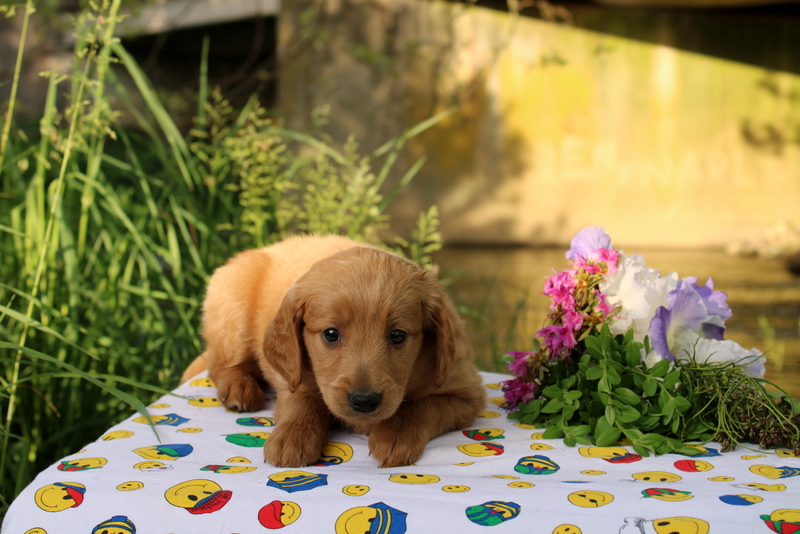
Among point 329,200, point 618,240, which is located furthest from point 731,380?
point 618,240

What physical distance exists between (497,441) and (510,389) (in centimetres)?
30

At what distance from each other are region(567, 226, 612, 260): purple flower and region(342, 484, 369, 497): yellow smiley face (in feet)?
3.47

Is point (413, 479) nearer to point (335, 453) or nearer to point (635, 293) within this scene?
point (335, 453)

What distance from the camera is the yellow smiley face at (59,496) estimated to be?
1.76 meters

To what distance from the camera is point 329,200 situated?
13.4 feet

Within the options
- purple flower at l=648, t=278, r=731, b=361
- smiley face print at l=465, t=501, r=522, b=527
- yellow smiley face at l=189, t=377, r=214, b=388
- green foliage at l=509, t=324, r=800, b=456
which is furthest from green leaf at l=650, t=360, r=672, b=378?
yellow smiley face at l=189, t=377, r=214, b=388

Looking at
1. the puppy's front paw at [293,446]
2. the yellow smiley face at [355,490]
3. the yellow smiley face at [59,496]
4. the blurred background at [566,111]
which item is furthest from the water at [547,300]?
the yellow smiley face at [59,496]

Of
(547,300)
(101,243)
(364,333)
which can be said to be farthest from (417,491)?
(547,300)

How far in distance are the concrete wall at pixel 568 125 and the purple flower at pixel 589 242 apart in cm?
666

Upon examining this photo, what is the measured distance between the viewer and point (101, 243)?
3613 millimetres

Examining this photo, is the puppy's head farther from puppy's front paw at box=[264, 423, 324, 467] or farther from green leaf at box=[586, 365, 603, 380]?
green leaf at box=[586, 365, 603, 380]

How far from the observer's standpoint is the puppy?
2057mm

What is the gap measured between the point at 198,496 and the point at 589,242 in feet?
4.67

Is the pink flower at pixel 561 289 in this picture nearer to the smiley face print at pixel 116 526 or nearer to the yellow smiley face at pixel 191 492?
the yellow smiley face at pixel 191 492
